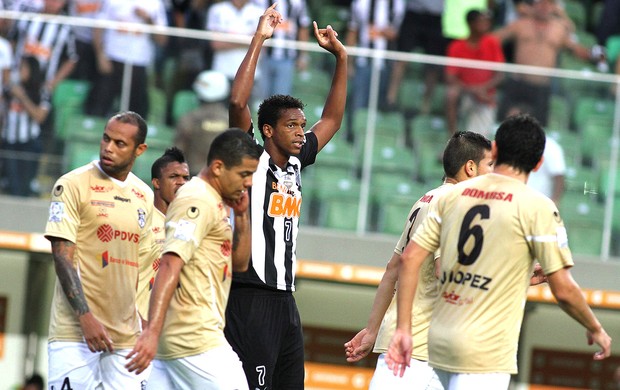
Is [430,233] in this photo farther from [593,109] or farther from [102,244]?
[593,109]

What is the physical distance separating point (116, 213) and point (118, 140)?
471mm

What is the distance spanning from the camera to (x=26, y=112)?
12.5 metres

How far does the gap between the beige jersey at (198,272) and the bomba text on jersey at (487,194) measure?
1275 mm

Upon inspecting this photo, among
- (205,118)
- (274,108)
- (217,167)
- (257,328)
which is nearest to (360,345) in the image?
(257,328)

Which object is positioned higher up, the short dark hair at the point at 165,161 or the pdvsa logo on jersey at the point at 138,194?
the short dark hair at the point at 165,161

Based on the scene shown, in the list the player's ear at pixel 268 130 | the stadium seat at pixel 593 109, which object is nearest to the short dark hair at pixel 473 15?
the stadium seat at pixel 593 109

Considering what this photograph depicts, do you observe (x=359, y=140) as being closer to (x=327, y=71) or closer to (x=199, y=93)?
(x=327, y=71)

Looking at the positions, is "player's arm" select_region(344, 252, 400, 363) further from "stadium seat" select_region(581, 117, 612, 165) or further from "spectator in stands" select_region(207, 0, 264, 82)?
"spectator in stands" select_region(207, 0, 264, 82)

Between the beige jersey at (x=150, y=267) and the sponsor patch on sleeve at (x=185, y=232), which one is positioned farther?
the beige jersey at (x=150, y=267)

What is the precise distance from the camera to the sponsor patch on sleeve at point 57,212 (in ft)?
24.5

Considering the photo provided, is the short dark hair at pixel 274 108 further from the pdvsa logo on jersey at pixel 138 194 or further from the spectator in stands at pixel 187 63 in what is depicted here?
the spectator in stands at pixel 187 63

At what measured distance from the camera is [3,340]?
567 inches

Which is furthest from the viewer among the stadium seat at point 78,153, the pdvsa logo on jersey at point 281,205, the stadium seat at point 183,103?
the stadium seat at point 78,153

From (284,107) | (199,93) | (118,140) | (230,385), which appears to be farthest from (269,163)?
(199,93)
